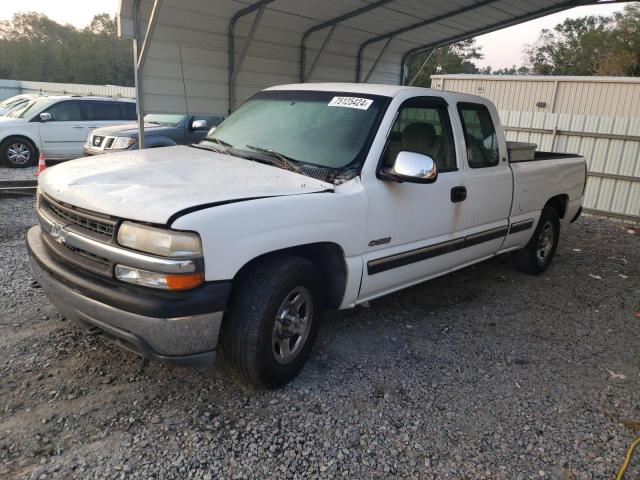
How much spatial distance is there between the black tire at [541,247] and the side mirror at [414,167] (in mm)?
2969

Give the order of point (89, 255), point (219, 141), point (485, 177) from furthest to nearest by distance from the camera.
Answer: point (485, 177)
point (219, 141)
point (89, 255)

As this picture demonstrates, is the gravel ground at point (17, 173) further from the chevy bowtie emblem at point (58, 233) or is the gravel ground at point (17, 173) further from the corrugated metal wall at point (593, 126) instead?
the corrugated metal wall at point (593, 126)

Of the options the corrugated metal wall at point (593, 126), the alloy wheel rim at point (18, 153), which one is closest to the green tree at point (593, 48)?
the corrugated metal wall at point (593, 126)

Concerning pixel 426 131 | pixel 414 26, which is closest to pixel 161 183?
pixel 426 131

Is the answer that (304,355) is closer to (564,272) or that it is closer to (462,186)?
(462,186)

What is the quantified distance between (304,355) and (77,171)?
1.91 metres

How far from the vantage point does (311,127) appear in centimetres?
400

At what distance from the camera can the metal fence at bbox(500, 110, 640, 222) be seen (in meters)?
10.1

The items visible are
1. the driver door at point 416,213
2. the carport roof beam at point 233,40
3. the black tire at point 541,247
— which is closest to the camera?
the driver door at point 416,213

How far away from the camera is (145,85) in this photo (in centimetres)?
795

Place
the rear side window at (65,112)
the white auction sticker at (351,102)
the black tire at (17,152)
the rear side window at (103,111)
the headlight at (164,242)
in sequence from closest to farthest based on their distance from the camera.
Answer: the headlight at (164,242), the white auction sticker at (351,102), the black tire at (17,152), the rear side window at (65,112), the rear side window at (103,111)

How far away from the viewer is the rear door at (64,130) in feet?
41.5

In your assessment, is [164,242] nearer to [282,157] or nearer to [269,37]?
[282,157]

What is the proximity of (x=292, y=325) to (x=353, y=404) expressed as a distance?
24.7 inches
